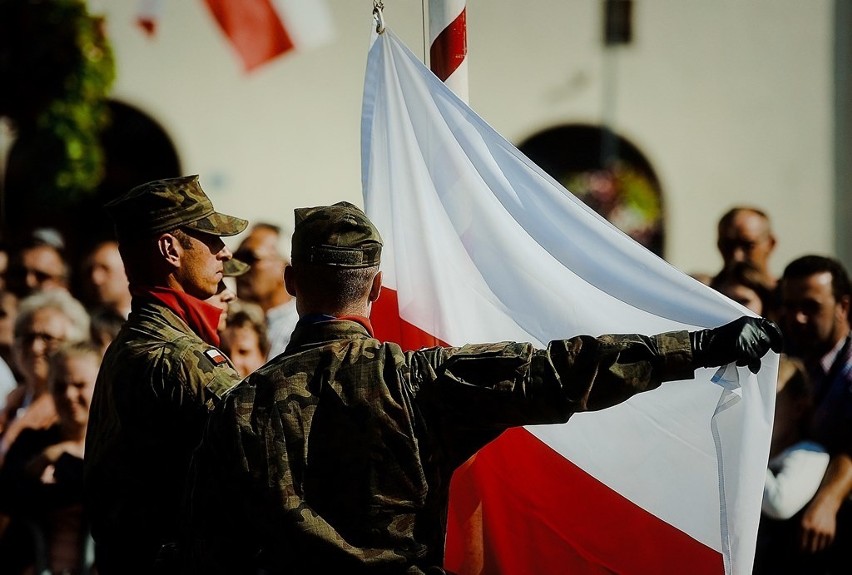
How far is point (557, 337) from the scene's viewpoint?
3.45 metres

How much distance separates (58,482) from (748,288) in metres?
2.92

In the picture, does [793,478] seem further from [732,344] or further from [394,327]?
[732,344]

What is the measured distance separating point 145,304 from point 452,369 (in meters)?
1.10

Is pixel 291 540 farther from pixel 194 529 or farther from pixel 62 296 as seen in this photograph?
pixel 62 296

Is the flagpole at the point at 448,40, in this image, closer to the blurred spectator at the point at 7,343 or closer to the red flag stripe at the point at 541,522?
the red flag stripe at the point at 541,522

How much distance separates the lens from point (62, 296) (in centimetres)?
643

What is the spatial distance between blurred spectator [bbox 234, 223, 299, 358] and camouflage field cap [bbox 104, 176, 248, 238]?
2.88 meters

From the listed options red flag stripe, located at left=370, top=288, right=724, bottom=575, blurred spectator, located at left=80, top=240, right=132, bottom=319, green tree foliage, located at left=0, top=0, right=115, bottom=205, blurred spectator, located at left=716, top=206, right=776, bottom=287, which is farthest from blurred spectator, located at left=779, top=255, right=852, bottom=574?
green tree foliage, located at left=0, top=0, right=115, bottom=205

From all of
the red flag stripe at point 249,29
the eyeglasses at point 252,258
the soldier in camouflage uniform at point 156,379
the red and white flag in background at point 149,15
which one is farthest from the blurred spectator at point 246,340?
the red and white flag in background at point 149,15

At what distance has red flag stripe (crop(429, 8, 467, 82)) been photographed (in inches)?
153

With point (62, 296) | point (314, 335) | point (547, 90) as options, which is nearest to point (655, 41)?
point (547, 90)

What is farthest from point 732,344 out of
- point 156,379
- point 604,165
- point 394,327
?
point 604,165

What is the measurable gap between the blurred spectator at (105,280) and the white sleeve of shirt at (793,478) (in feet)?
11.3

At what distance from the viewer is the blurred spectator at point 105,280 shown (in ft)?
23.1
